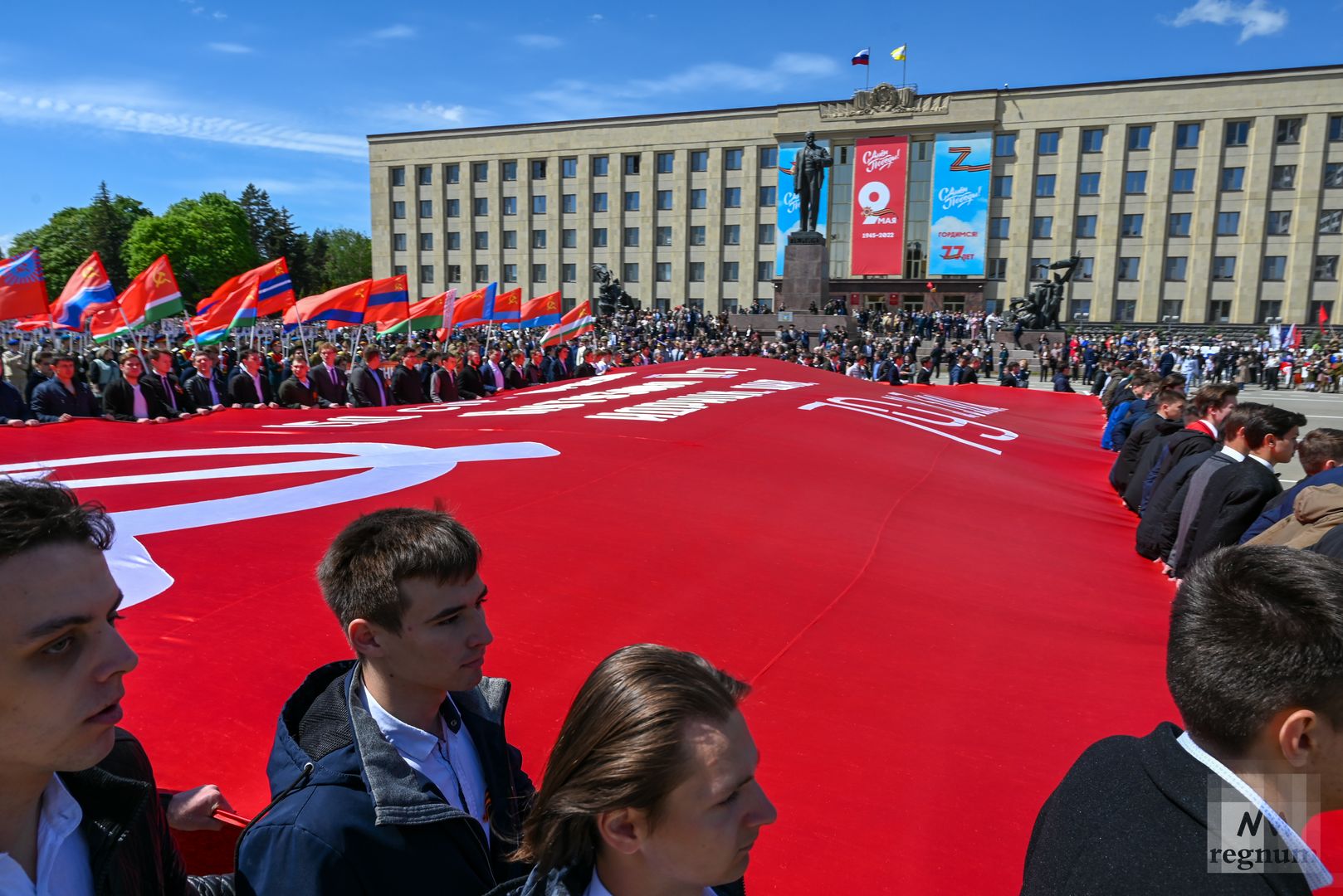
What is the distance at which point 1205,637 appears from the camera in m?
1.58

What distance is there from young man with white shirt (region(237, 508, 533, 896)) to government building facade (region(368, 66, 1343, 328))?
193 feet

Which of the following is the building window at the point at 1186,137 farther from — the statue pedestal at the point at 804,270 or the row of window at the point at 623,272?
the statue pedestal at the point at 804,270

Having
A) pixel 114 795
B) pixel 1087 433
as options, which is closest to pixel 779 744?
pixel 114 795

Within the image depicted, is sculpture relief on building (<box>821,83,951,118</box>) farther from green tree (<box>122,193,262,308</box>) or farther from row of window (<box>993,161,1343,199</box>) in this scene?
green tree (<box>122,193,262,308</box>)

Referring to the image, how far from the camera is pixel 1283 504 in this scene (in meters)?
4.82

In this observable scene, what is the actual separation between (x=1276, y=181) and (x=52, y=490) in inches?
2626

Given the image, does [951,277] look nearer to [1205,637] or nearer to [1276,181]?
[1276,181]

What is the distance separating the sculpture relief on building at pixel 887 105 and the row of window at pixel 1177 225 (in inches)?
340

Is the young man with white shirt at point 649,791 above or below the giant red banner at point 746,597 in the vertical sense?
above

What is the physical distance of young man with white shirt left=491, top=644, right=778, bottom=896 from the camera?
1329mm

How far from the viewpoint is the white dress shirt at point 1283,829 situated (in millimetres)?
1353

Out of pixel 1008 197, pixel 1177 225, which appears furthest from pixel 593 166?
pixel 1177 225

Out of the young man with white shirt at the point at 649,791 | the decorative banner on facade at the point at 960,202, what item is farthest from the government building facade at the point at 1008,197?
the young man with white shirt at the point at 649,791

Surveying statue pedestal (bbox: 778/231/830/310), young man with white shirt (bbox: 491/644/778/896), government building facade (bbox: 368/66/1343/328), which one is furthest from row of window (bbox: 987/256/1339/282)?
young man with white shirt (bbox: 491/644/778/896)
